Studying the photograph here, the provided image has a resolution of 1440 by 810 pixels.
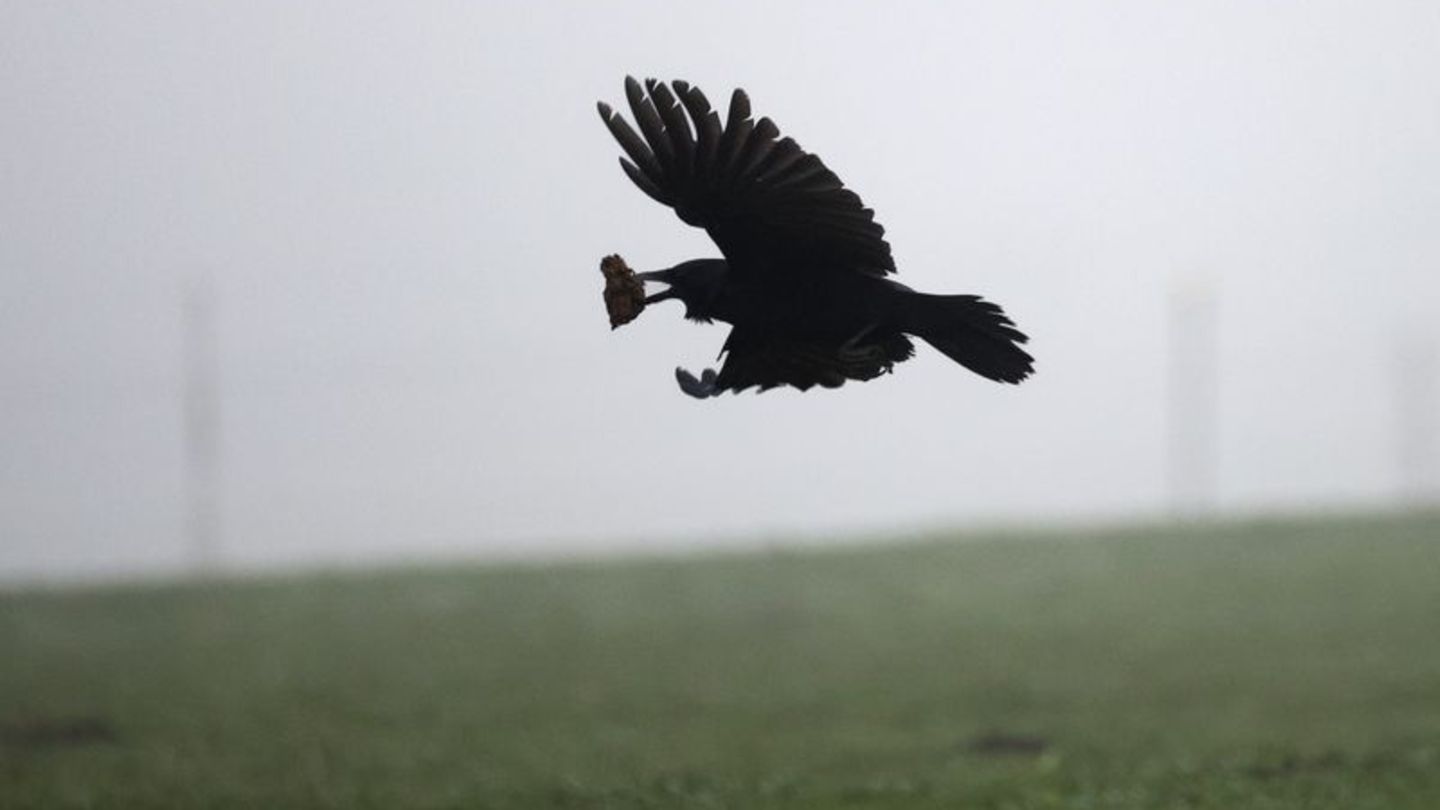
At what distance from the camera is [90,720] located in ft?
67.2

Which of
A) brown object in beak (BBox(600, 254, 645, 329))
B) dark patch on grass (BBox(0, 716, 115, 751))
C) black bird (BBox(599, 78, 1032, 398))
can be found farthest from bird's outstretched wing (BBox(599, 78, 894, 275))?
dark patch on grass (BBox(0, 716, 115, 751))

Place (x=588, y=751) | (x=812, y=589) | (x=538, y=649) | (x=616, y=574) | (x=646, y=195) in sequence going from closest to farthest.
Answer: (x=646, y=195)
(x=588, y=751)
(x=538, y=649)
(x=812, y=589)
(x=616, y=574)

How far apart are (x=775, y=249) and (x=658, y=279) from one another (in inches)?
18.1

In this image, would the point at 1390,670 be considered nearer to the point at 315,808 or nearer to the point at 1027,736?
the point at 1027,736

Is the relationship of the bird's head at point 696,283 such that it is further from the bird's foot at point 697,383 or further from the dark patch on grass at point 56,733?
the dark patch on grass at point 56,733

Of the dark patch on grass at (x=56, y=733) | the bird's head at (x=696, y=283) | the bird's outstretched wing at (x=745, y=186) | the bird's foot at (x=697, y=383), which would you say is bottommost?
the dark patch on grass at (x=56, y=733)

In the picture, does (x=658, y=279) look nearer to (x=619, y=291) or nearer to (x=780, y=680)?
(x=619, y=291)

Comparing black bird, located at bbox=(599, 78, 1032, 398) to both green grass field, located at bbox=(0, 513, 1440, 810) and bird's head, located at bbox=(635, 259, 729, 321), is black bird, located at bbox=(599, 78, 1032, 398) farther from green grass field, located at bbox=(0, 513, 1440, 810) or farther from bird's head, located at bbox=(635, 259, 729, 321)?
green grass field, located at bbox=(0, 513, 1440, 810)

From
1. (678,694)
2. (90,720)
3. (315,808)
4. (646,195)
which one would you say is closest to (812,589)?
(678,694)

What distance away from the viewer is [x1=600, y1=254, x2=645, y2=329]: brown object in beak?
7.87m

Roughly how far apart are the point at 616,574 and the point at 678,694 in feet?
36.6

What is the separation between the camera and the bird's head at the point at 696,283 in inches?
320

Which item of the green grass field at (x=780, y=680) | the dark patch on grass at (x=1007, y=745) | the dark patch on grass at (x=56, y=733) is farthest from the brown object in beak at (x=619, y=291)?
the dark patch on grass at (x=56, y=733)

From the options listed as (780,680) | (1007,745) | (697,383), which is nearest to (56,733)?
(780,680)
